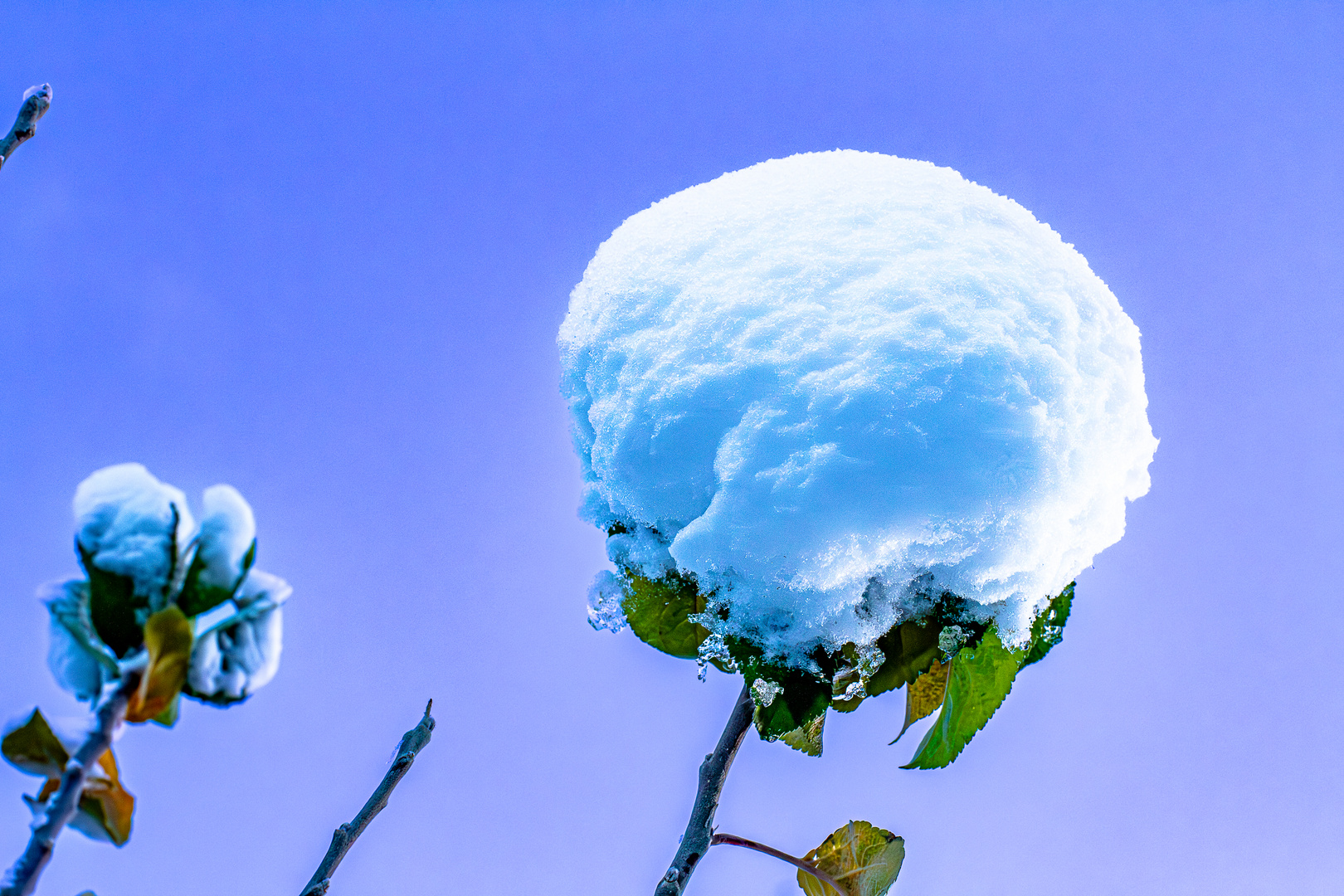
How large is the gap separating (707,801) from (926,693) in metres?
0.30

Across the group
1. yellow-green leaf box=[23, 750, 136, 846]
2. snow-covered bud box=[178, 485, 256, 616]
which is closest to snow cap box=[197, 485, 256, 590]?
snow-covered bud box=[178, 485, 256, 616]

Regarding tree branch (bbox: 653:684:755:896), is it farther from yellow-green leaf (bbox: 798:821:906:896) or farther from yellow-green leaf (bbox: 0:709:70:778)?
yellow-green leaf (bbox: 0:709:70:778)

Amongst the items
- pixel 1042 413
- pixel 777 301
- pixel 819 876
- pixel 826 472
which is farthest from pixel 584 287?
pixel 819 876

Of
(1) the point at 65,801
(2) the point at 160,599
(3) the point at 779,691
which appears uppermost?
(3) the point at 779,691

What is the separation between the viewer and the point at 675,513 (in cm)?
98

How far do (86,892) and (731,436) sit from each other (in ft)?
2.02

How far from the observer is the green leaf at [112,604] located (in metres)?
0.47

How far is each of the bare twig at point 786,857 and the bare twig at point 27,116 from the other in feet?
3.25

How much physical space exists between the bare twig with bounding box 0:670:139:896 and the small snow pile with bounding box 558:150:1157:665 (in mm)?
534

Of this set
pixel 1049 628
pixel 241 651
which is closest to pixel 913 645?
pixel 1049 628

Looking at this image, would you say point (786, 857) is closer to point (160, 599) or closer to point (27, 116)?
point (160, 599)

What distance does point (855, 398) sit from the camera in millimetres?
831

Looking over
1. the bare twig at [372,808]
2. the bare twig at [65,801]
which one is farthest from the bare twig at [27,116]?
the bare twig at [372,808]

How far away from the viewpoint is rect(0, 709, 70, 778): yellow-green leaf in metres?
0.51
